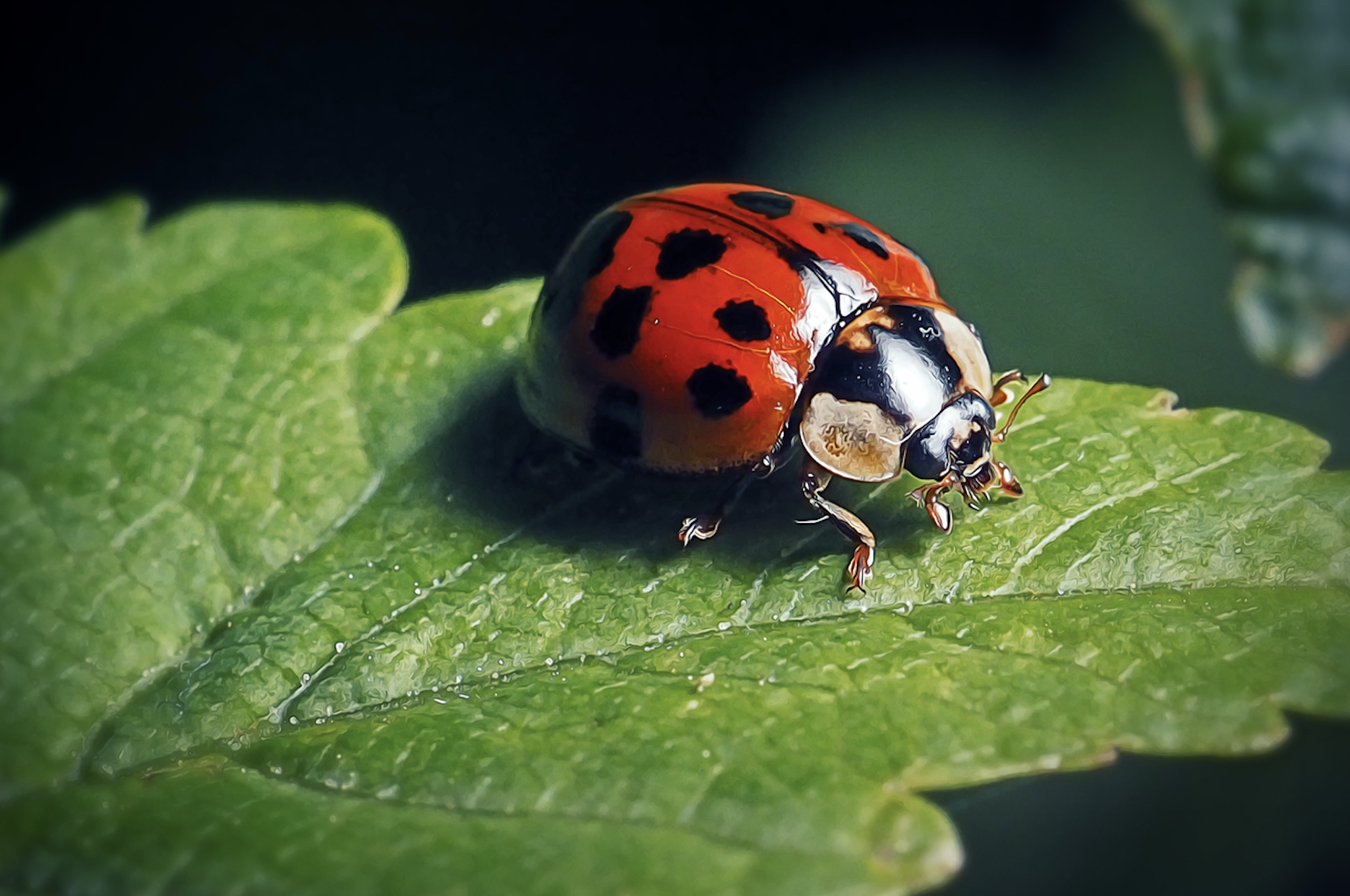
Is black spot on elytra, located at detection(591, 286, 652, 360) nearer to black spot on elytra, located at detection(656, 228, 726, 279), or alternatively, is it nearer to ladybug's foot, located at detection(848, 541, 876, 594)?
black spot on elytra, located at detection(656, 228, 726, 279)

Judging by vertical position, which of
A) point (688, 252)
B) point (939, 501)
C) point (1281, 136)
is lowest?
point (939, 501)

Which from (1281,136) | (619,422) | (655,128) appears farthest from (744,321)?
(655,128)

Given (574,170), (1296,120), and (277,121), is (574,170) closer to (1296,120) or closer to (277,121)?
(277,121)

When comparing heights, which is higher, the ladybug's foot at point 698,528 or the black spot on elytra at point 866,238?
the black spot on elytra at point 866,238

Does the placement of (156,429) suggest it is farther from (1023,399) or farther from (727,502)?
(1023,399)

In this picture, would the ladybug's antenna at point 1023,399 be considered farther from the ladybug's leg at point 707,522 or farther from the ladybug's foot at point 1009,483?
the ladybug's leg at point 707,522

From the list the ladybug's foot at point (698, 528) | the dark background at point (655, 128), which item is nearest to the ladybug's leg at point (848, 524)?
the ladybug's foot at point (698, 528)
